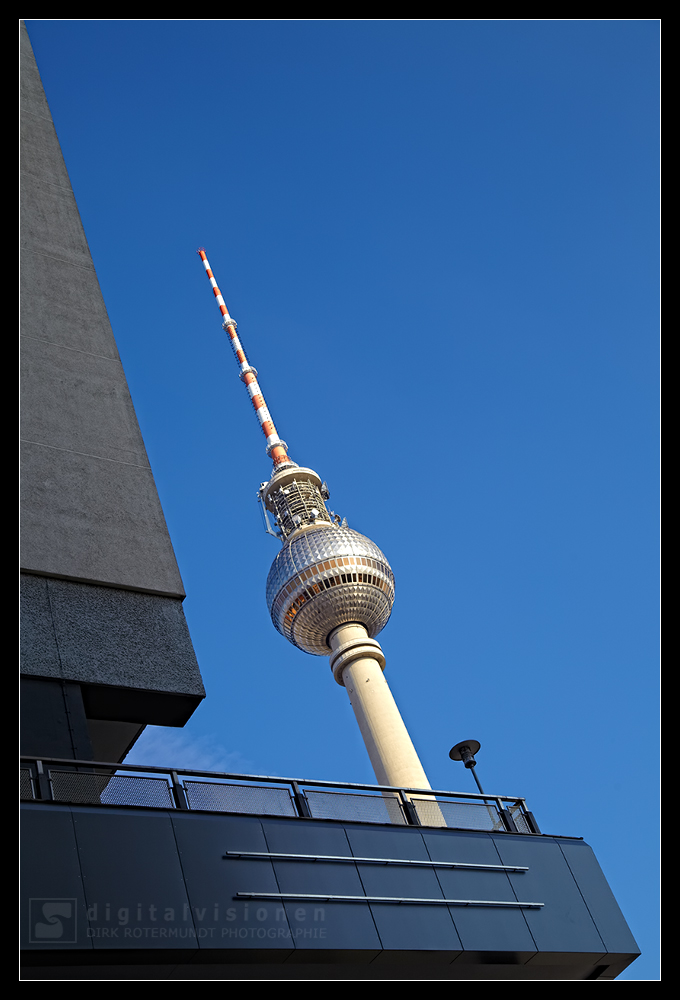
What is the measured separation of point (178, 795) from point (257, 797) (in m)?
1.19

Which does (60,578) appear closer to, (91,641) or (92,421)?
(91,641)

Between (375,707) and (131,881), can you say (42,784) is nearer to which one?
(131,881)

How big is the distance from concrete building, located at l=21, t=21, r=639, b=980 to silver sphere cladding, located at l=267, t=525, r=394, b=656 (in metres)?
40.3

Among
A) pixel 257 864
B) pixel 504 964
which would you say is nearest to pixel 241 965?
pixel 257 864

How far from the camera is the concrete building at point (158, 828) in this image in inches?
393

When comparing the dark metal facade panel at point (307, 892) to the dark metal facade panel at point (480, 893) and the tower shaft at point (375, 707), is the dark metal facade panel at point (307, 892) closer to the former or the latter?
the dark metal facade panel at point (480, 893)

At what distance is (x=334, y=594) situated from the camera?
2188 inches

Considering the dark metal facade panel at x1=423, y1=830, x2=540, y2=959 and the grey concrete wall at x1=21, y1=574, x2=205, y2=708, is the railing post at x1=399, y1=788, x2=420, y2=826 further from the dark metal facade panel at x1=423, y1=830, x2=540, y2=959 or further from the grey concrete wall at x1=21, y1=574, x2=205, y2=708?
the grey concrete wall at x1=21, y1=574, x2=205, y2=708

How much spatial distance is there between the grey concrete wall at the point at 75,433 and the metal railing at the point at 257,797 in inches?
113

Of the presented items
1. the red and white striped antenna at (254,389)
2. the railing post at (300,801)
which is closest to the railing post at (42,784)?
the railing post at (300,801)

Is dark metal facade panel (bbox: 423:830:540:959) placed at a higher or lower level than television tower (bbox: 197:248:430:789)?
lower

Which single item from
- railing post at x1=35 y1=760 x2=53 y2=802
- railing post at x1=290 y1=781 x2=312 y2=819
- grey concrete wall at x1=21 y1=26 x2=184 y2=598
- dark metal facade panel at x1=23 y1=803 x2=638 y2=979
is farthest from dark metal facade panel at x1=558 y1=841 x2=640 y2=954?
railing post at x1=35 y1=760 x2=53 y2=802

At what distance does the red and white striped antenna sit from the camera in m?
64.8

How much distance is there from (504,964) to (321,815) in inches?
122
